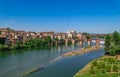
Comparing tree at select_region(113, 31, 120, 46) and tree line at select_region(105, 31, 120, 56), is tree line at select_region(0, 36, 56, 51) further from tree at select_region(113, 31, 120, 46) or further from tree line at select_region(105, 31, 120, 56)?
tree at select_region(113, 31, 120, 46)

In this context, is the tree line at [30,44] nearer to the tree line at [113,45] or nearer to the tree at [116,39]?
the tree line at [113,45]

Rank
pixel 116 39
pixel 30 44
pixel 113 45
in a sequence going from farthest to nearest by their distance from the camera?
pixel 30 44 → pixel 116 39 → pixel 113 45

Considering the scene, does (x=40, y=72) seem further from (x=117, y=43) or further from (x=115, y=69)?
(x=117, y=43)

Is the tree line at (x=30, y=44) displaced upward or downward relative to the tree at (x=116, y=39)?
downward

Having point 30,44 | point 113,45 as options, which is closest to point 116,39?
point 113,45

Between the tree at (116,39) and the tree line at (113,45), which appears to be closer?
the tree line at (113,45)

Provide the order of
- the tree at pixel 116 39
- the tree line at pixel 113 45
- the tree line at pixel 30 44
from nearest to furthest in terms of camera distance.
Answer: the tree line at pixel 113 45
the tree at pixel 116 39
the tree line at pixel 30 44

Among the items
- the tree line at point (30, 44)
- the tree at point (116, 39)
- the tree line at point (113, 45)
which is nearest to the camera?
the tree line at point (113, 45)

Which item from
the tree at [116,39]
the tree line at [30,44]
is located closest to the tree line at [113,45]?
the tree at [116,39]

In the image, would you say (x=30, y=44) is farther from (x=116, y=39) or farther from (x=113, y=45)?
(x=113, y=45)

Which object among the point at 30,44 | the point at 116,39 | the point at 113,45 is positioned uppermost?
the point at 116,39

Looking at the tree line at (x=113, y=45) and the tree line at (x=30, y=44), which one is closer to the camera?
the tree line at (x=113, y=45)

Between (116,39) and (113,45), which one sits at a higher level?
(116,39)
